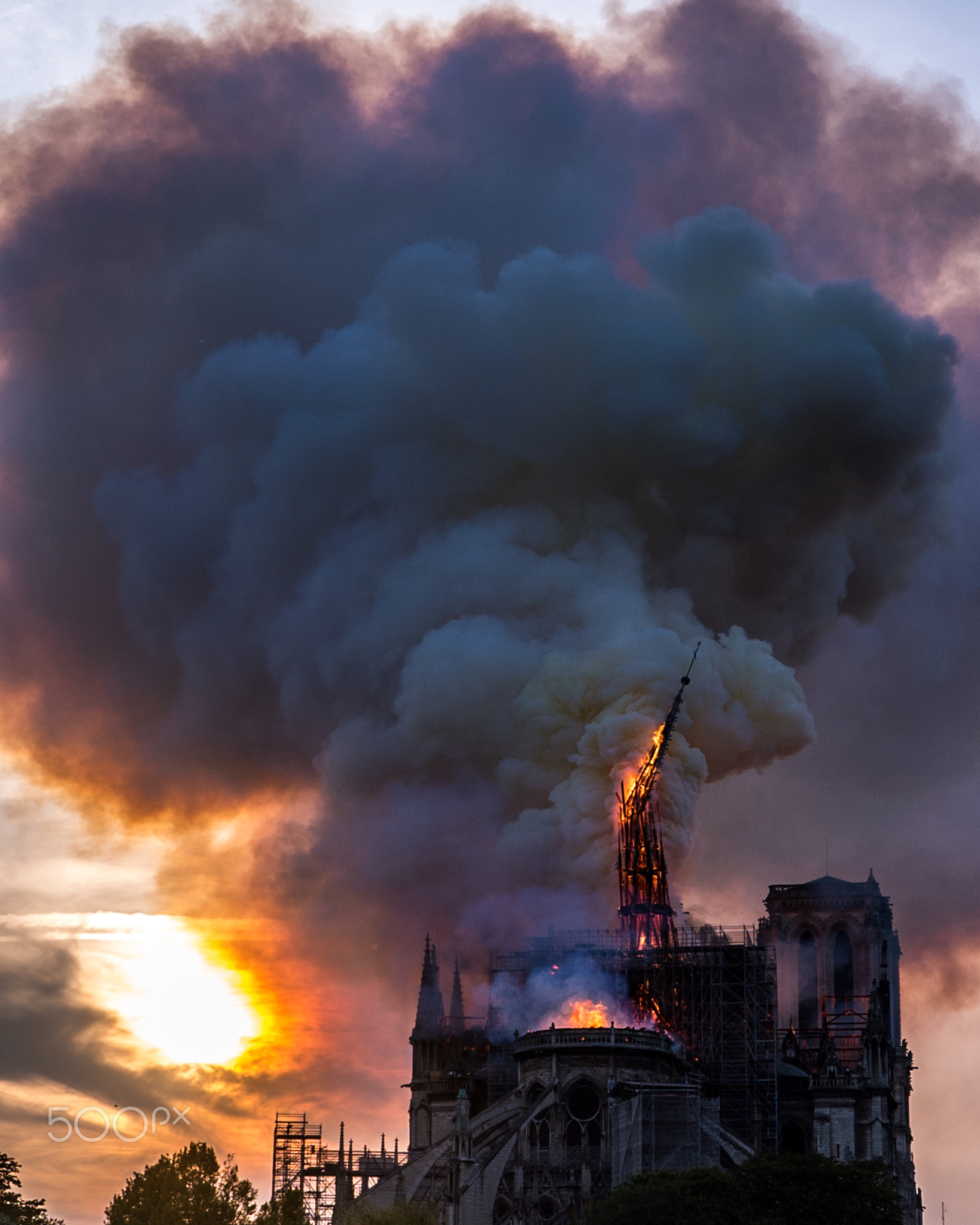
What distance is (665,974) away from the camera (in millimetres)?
119875

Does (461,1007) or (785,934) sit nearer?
(461,1007)

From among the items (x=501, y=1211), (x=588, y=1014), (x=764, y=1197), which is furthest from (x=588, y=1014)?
(x=764, y=1197)

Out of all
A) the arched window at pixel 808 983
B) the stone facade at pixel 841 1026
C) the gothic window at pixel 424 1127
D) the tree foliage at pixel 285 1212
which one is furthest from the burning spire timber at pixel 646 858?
the arched window at pixel 808 983

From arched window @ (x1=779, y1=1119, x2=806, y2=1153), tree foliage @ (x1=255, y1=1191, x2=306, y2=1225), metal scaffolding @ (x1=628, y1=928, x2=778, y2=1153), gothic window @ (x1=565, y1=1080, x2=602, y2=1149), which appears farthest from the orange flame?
tree foliage @ (x1=255, y1=1191, x2=306, y2=1225)

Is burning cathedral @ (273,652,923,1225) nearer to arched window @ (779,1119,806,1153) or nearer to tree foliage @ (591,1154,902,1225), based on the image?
arched window @ (779,1119,806,1153)

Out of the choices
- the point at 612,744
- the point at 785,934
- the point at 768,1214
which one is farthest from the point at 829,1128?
the point at 785,934

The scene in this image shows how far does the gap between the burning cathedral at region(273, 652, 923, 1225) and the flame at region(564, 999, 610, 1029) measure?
0.10 meters

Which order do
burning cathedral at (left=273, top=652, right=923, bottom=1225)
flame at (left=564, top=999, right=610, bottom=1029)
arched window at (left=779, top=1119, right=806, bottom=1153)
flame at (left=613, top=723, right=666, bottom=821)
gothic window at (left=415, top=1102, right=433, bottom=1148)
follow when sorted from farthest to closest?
1. gothic window at (left=415, top=1102, right=433, bottom=1148)
2. flame at (left=613, top=723, right=666, bottom=821)
3. arched window at (left=779, top=1119, right=806, bottom=1153)
4. flame at (left=564, top=999, right=610, bottom=1029)
5. burning cathedral at (left=273, top=652, right=923, bottom=1225)

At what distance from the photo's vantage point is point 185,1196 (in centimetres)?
9350

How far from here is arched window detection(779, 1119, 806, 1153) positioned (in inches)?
4776

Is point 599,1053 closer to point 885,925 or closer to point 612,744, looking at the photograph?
point 612,744

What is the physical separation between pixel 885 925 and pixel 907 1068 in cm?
2054

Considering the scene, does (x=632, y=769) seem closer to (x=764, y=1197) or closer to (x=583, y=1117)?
(x=583, y=1117)

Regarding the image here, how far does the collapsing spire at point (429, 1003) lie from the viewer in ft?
443
